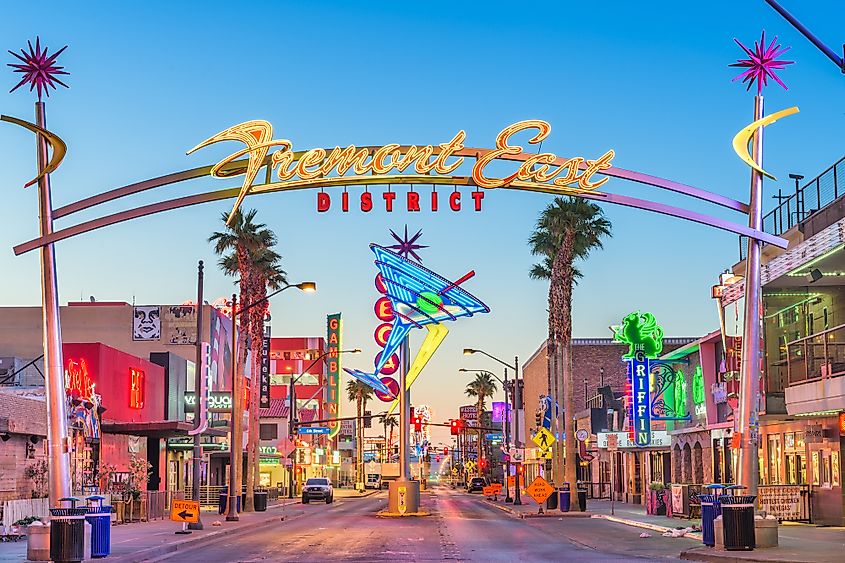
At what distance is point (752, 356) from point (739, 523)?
12.3 ft

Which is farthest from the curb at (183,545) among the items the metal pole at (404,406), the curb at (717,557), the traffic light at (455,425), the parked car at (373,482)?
the parked car at (373,482)

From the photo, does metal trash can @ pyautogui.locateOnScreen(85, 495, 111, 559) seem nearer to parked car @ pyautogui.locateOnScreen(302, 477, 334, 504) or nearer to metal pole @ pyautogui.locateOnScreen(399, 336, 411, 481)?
metal pole @ pyautogui.locateOnScreen(399, 336, 411, 481)

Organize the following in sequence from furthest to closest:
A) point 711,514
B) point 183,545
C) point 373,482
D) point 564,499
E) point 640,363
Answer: point 373,482, point 640,363, point 564,499, point 183,545, point 711,514

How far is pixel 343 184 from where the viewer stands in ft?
85.9

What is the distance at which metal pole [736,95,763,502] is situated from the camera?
26594 mm

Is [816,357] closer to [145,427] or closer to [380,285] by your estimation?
[380,285]

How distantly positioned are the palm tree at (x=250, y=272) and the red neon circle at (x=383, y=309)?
23.9ft

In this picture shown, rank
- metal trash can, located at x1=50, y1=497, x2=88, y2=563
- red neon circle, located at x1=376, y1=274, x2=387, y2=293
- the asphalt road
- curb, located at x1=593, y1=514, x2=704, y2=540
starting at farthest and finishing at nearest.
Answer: red neon circle, located at x1=376, y1=274, x2=387, y2=293, curb, located at x1=593, y1=514, x2=704, y2=540, the asphalt road, metal trash can, located at x1=50, y1=497, x2=88, y2=563

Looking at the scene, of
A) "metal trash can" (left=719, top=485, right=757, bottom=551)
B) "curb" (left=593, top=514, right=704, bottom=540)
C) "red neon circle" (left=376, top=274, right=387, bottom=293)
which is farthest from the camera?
"red neon circle" (left=376, top=274, right=387, bottom=293)

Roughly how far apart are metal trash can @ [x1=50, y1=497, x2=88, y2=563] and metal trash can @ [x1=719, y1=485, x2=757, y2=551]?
1348 cm

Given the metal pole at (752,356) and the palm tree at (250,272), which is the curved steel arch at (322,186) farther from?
the palm tree at (250,272)

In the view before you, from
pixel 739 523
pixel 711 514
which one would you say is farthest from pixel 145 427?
pixel 739 523

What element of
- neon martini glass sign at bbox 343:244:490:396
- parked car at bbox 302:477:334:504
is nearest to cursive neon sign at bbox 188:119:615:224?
neon martini glass sign at bbox 343:244:490:396

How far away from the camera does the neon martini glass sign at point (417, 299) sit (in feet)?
153
